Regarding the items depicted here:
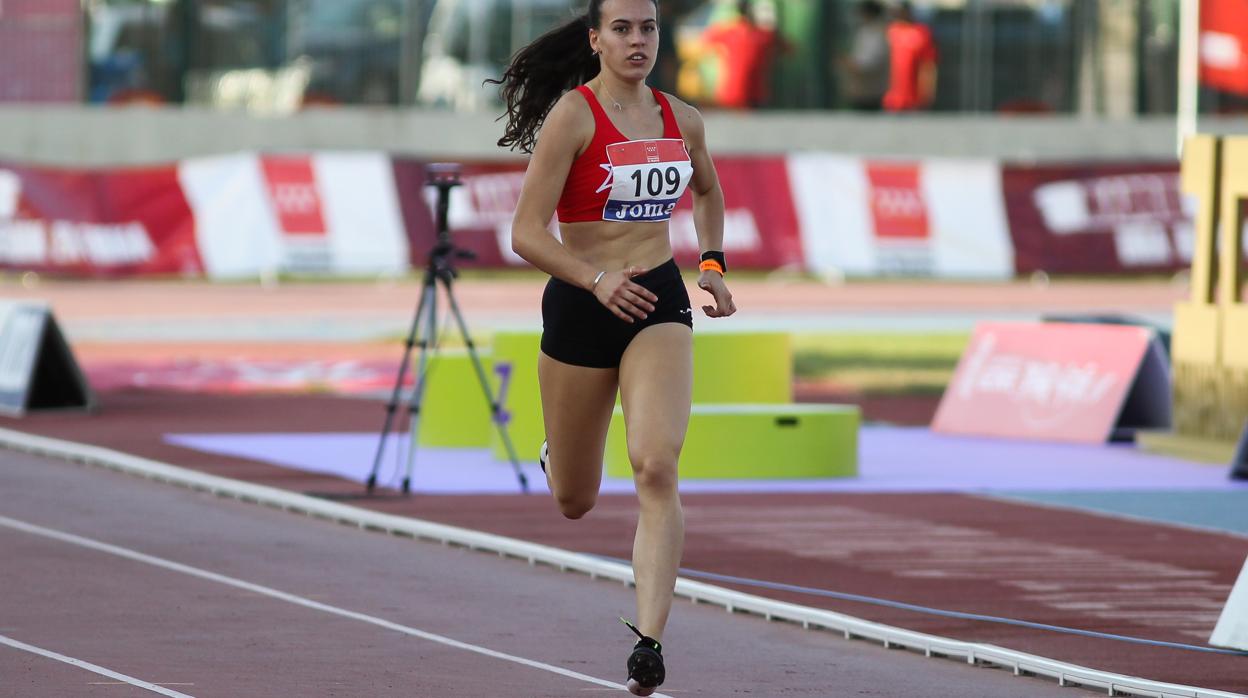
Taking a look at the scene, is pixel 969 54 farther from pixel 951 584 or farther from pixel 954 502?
pixel 951 584

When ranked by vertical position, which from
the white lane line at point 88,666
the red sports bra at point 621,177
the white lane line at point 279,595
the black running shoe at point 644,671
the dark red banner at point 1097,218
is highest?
the red sports bra at point 621,177

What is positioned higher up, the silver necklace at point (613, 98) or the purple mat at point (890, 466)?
the silver necklace at point (613, 98)

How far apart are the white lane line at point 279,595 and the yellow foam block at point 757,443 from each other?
13.1 feet

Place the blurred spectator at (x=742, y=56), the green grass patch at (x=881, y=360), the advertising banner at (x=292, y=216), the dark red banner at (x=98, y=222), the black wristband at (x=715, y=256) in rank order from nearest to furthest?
the black wristband at (x=715, y=256), the green grass patch at (x=881, y=360), the dark red banner at (x=98, y=222), the advertising banner at (x=292, y=216), the blurred spectator at (x=742, y=56)

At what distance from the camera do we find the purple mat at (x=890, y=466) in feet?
45.2

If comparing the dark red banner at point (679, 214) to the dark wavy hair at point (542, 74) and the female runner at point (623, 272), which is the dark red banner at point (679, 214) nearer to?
the dark wavy hair at point (542, 74)

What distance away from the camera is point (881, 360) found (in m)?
22.6

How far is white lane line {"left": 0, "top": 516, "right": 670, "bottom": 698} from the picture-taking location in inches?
311

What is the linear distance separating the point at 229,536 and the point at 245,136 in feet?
85.0

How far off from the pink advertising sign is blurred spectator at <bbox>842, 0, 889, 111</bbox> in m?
21.0

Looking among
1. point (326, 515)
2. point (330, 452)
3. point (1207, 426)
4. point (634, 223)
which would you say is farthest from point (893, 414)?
point (634, 223)

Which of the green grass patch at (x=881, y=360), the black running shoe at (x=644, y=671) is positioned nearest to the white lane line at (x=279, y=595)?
the black running shoe at (x=644, y=671)

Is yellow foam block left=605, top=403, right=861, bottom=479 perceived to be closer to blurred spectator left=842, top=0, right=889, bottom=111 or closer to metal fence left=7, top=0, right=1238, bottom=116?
metal fence left=7, top=0, right=1238, bottom=116

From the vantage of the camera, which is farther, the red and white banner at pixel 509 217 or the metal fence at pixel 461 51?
the metal fence at pixel 461 51
